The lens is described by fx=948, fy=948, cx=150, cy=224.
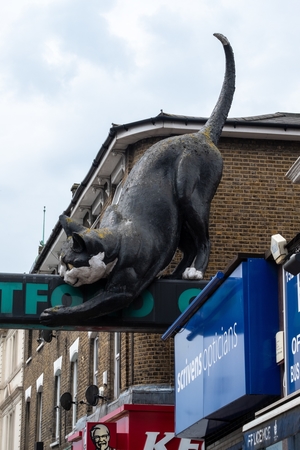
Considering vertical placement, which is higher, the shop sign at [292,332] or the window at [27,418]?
the window at [27,418]

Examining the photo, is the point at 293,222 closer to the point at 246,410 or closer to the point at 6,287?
the point at 6,287

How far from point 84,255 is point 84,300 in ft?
3.67

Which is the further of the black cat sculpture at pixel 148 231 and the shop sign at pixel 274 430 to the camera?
the black cat sculpture at pixel 148 231

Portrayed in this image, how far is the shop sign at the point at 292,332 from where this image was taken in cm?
966

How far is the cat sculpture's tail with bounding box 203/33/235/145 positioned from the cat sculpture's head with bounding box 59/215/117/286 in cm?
296

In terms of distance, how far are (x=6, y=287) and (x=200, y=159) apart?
149 inches

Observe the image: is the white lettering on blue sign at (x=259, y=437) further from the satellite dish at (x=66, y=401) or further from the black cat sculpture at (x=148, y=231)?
the satellite dish at (x=66, y=401)

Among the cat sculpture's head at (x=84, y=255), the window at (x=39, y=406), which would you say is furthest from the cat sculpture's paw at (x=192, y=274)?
the window at (x=39, y=406)

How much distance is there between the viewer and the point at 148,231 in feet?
49.2

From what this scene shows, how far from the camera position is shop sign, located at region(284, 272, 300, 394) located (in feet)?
31.7

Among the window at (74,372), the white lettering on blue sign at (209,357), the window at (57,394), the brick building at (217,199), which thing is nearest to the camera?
the white lettering on blue sign at (209,357)

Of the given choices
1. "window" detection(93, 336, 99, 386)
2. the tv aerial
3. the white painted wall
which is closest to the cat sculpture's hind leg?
the tv aerial

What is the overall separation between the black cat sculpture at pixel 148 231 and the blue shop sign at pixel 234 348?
2161 mm

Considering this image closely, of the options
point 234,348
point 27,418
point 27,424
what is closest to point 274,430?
point 234,348
